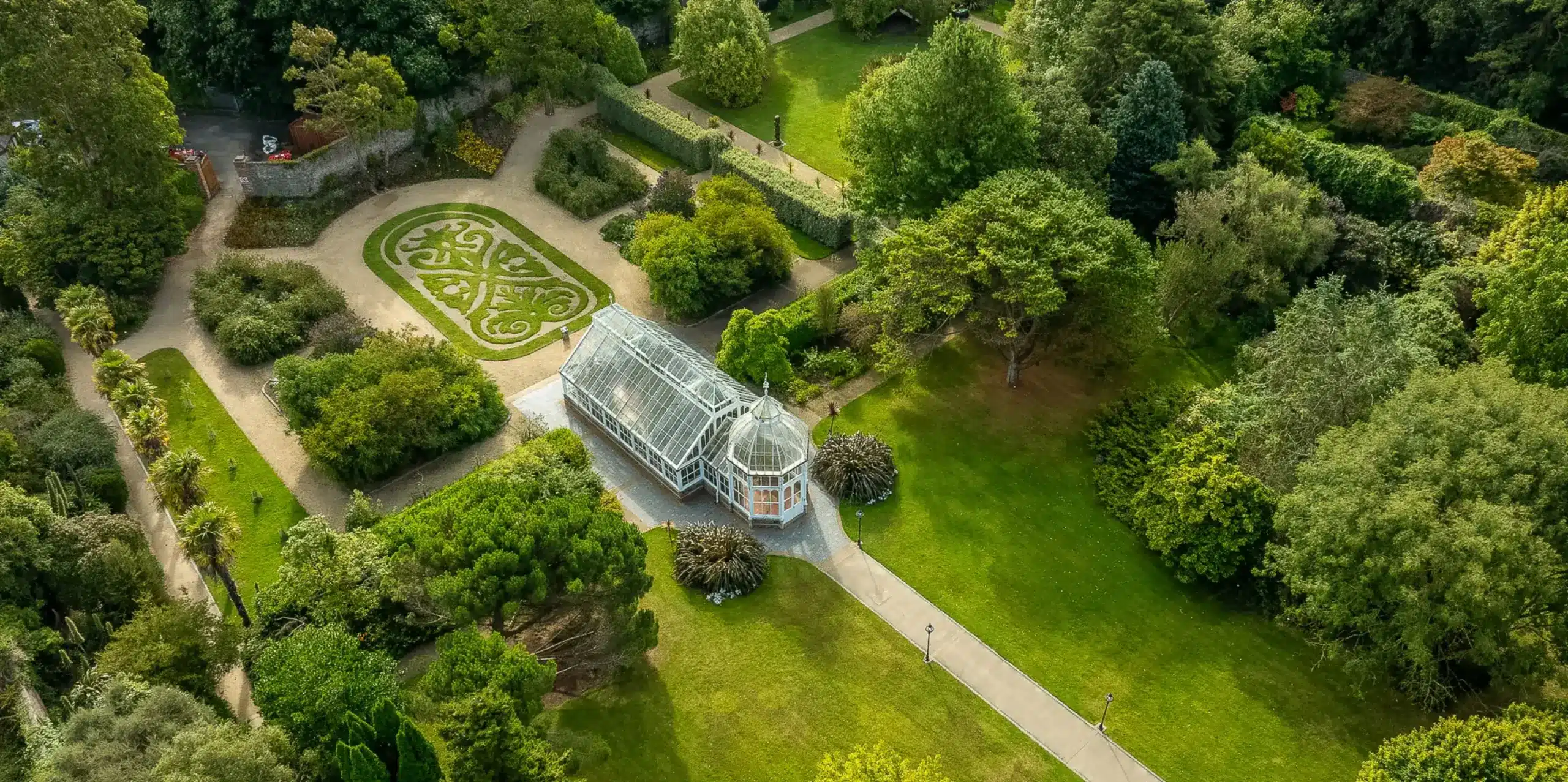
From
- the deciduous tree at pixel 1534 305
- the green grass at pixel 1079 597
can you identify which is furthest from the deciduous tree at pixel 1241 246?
the deciduous tree at pixel 1534 305

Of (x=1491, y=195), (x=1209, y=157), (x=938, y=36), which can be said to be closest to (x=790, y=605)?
(x=938, y=36)

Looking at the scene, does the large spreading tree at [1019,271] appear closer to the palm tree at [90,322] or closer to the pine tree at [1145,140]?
the pine tree at [1145,140]

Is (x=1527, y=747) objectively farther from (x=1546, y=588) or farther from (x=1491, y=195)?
(x=1491, y=195)

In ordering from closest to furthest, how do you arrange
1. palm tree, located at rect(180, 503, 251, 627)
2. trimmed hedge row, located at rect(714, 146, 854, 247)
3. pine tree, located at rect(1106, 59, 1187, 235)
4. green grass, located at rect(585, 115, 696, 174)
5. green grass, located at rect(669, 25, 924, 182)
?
palm tree, located at rect(180, 503, 251, 627)
pine tree, located at rect(1106, 59, 1187, 235)
trimmed hedge row, located at rect(714, 146, 854, 247)
green grass, located at rect(585, 115, 696, 174)
green grass, located at rect(669, 25, 924, 182)

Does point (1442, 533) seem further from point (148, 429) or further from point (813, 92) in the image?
point (813, 92)

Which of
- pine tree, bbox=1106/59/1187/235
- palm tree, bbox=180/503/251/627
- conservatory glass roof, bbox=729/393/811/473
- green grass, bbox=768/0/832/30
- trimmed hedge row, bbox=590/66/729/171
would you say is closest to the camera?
palm tree, bbox=180/503/251/627

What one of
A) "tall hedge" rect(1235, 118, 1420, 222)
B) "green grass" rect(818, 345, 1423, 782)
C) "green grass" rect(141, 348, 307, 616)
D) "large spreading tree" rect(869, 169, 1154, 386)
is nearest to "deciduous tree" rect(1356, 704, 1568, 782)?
"green grass" rect(818, 345, 1423, 782)

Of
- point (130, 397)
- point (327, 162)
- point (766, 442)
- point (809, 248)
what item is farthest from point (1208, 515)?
point (327, 162)

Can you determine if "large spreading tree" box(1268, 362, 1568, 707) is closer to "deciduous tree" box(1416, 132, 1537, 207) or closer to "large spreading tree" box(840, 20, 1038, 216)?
"deciduous tree" box(1416, 132, 1537, 207)
